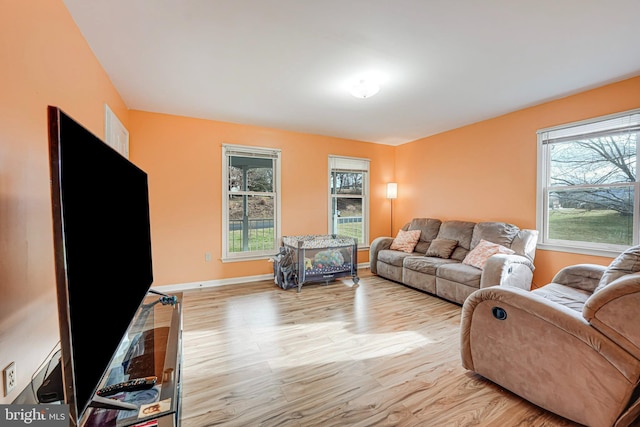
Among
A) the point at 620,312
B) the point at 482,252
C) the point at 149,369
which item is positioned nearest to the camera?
the point at 149,369

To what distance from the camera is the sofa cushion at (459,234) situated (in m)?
3.88

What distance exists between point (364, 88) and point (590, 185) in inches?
109

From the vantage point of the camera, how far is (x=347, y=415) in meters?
1.58

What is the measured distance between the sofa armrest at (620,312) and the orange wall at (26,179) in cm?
269

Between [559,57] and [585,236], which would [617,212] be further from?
[559,57]

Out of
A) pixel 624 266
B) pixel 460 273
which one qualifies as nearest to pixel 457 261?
pixel 460 273

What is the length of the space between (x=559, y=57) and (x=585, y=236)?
1997 mm

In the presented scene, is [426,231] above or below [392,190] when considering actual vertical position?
below

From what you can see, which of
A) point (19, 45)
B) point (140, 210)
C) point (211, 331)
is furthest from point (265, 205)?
point (19, 45)

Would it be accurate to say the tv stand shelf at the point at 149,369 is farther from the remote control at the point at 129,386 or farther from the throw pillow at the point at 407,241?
the throw pillow at the point at 407,241

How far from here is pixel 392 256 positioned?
4.27 meters

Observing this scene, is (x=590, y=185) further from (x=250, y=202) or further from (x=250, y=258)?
(x=250, y=258)

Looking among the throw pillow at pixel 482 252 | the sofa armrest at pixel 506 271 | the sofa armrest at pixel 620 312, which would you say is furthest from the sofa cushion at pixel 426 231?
the sofa armrest at pixel 620 312

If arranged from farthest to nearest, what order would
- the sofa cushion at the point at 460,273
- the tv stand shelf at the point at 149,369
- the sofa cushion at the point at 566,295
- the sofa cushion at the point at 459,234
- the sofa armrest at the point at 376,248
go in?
the sofa armrest at the point at 376,248, the sofa cushion at the point at 459,234, the sofa cushion at the point at 460,273, the sofa cushion at the point at 566,295, the tv stand shelf at the point at 149,369
